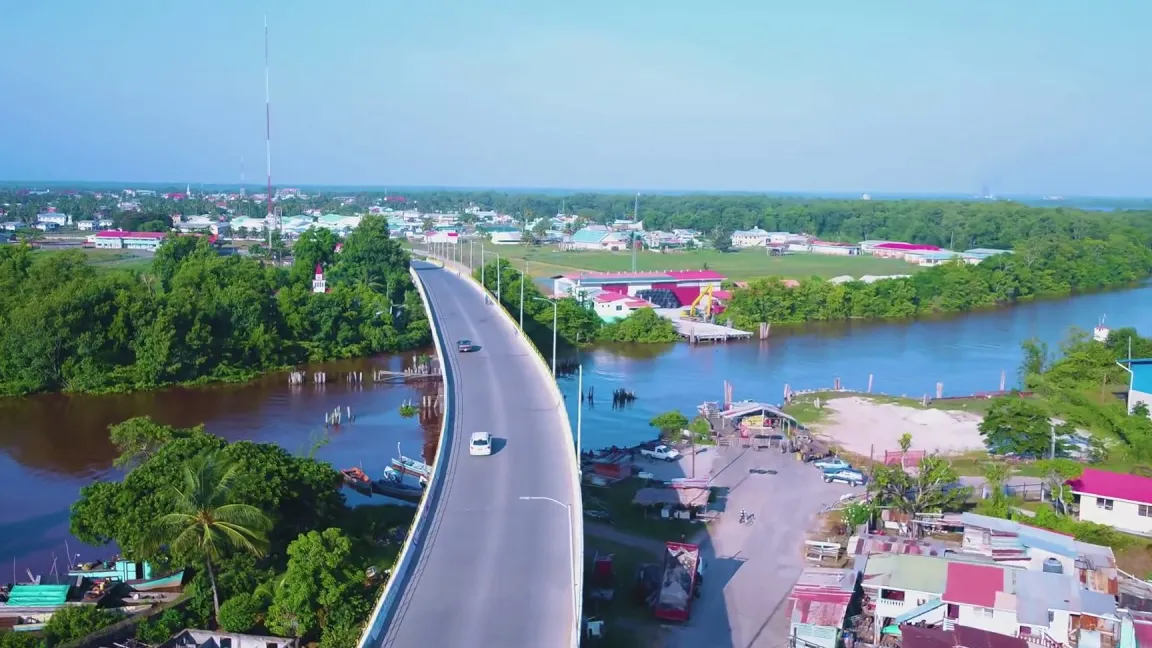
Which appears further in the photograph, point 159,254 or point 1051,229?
point 1051,229

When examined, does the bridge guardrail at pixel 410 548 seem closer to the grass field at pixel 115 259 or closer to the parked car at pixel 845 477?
the parked car at pixel 845 477

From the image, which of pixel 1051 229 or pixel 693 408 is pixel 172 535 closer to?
pixel 693 408

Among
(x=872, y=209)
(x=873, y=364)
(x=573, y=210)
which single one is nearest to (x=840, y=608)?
(x=873, y=364)

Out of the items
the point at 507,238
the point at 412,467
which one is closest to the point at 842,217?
the point at 507,238

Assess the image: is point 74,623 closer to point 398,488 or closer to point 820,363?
point 398,488

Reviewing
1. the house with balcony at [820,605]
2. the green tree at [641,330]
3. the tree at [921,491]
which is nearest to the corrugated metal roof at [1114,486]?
the tree at [921,491]

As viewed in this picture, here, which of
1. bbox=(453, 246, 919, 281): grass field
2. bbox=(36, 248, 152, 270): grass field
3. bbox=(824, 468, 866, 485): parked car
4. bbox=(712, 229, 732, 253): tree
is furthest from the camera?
bbox=(712, 229, 732, 253): tree

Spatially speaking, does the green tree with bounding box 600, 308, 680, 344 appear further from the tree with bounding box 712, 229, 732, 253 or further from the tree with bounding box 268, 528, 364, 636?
the tree with bounding box 712, 229, 732, 253

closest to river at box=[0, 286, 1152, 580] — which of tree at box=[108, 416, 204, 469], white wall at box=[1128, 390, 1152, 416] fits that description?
tree at box=[108, 416, 204, 469]
